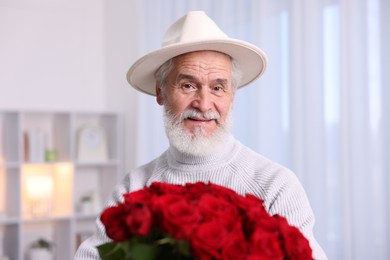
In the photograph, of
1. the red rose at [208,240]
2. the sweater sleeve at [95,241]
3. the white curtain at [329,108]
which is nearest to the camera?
the red rose at [208,240]

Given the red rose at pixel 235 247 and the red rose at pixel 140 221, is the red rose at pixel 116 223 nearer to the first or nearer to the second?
the red rose at pixel 140 221

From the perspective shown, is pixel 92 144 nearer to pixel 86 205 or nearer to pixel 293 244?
pixel 86 205

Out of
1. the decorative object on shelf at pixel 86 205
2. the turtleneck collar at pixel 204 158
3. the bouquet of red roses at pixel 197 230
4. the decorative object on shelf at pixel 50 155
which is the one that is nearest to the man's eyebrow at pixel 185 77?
the turtleneck collar at pixel 204 158

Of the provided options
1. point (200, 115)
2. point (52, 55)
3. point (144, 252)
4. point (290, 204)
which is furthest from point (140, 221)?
point (52, 55)

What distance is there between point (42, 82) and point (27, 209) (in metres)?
1.11

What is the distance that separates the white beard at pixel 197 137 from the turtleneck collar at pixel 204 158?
0.6 inches

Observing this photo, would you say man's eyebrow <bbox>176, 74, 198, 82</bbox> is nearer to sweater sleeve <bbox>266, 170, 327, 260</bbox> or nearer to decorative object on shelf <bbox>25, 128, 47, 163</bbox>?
sweater sleeve <bbox>266, 170, 327, 260</bbox>

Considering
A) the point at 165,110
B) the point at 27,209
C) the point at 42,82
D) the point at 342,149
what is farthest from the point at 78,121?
the point at 165,110

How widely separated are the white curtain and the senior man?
4.42ft

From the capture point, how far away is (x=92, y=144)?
547cm

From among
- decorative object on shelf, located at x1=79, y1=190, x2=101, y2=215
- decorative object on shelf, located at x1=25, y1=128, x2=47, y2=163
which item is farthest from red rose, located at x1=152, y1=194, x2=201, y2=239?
decorative object on shelf, located at x1=79, y1=190, x2=101, y2=215

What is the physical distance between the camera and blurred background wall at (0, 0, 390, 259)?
330cm

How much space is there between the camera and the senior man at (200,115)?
6.40 ft

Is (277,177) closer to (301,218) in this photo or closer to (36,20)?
(301,218)
